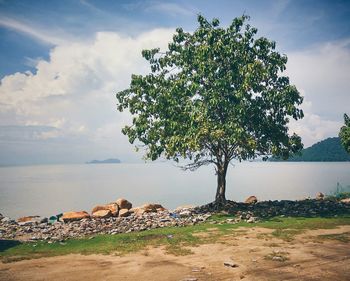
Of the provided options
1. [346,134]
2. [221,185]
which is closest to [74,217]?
[221,185]

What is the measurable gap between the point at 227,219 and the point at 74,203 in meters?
39.2

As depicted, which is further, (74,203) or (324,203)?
(74,203)

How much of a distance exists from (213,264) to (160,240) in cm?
509

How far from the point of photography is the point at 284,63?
25.2 metres

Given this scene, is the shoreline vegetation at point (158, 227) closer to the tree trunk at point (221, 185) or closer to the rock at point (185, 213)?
the rock at point (185, 213)

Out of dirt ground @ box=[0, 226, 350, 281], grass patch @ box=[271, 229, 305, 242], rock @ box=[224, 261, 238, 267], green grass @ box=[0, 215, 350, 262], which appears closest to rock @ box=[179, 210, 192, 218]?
green grass @ box=[0, 215, 350, 262]

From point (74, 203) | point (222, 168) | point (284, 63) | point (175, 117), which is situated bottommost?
point (74, 203)

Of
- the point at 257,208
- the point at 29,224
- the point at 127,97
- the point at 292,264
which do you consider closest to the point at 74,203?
the point at 29,224

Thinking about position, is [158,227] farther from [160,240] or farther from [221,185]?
[221,185]

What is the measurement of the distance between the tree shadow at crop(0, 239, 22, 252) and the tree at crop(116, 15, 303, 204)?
11.9 metres

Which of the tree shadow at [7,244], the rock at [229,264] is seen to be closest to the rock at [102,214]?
the tree shadow at [7,244]

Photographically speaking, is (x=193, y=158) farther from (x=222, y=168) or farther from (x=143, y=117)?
(x=143, y=117)

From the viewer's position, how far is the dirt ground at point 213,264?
11.0 metres

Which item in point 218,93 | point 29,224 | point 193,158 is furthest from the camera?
point 193,158
